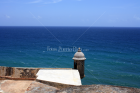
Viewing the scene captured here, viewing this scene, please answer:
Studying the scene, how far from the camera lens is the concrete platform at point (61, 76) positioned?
8.38m

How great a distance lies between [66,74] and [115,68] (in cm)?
2054

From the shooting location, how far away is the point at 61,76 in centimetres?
923

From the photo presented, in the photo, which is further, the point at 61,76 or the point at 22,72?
the point at 22,72

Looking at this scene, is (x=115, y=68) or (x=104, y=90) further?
(x=115, y=68)

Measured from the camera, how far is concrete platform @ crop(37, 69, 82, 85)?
838 centimetres

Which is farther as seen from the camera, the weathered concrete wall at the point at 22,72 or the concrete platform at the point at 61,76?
the weathered concrete wall at the point at 22,72

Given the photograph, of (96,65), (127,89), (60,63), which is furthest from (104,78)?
(127,89)

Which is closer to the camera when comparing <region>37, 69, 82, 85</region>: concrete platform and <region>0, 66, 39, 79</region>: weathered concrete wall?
<region>37, 69, 82, 85</region>: concrete platform

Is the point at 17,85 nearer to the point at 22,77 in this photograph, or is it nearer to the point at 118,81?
the point at 22,77

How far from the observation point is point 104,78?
77.3 ft

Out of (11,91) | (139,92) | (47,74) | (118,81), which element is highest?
(139,92)

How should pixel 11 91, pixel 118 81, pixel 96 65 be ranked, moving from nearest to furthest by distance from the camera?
pixel 11 91 → pixel 118 81 → pixel 96 65

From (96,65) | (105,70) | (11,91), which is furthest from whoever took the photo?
(96,65)

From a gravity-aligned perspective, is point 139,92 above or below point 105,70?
above
